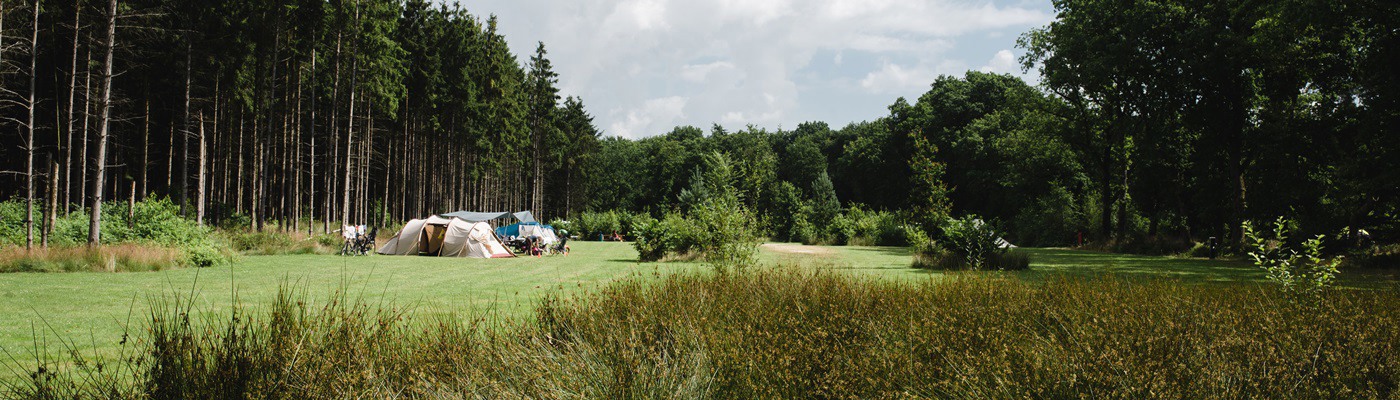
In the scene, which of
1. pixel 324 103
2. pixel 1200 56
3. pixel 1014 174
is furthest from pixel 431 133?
pixel 1200 56

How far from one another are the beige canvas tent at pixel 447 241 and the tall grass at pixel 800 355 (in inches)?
734

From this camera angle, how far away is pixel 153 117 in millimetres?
27250

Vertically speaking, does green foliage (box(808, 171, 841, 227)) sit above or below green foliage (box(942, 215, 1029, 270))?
above

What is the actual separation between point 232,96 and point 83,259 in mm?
13161

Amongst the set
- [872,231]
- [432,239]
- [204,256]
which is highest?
[872,231]

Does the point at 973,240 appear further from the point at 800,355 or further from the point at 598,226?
the point at 598,226

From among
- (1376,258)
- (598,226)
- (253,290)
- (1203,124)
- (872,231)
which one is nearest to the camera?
(253,290)

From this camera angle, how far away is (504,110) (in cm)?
4353

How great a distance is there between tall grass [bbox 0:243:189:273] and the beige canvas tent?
28.8ft

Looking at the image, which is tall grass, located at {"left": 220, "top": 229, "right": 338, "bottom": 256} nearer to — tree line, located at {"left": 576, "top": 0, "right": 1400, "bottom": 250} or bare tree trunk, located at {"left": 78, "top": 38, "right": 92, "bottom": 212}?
bare tree trunk, located at {"left": 78, "top": 38, "right": 92, "bottom": 212}

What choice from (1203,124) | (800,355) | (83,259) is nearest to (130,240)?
(83,259)

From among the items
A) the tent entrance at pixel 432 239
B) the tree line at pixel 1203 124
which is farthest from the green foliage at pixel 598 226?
the tent entrance at pixel 432 239

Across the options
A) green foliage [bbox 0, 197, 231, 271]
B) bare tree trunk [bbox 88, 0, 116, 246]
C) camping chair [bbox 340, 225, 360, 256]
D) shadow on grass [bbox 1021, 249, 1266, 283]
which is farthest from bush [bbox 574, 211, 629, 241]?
bare tree trunk [bbox 88, 0, 116, 246]

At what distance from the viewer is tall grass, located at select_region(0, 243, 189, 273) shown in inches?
518
